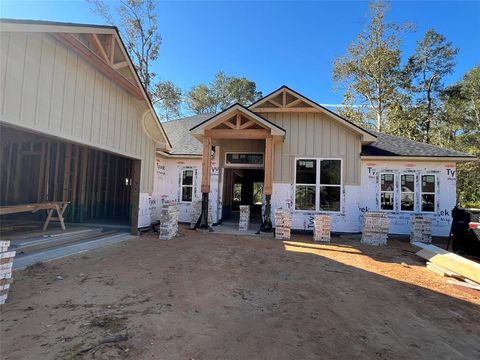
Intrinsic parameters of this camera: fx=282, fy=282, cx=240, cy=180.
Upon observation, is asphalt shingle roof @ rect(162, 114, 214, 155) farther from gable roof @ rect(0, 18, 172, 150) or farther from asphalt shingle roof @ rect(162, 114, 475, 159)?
gable roof @ rect(0, 18, 172, 150)

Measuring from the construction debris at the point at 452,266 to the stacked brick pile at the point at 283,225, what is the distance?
3.85 m

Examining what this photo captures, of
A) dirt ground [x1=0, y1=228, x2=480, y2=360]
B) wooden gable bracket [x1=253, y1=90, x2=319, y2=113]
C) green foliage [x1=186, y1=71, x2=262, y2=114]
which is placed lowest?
dirt ground [x1=0, y1=228, x2=480, y2=360]

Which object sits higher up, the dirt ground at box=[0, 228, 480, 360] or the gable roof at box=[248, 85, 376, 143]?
the gable roof at box=[248, 85, 376, 143]

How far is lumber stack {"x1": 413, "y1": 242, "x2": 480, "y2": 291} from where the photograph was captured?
5.46 m

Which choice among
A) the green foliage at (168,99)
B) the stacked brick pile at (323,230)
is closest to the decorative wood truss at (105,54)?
the stacked brick pile at (323,230)

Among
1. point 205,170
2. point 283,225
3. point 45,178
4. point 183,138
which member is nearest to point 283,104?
point 205,170

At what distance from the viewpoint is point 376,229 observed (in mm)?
9297

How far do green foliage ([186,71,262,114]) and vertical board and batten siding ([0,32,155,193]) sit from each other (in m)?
23.6

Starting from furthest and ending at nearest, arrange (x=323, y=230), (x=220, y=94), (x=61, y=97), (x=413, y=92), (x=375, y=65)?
(x=220, y=94)
(x=413, y=92)
(x=375, y=65)
(x=323, y=230)
(x=61, y=97)

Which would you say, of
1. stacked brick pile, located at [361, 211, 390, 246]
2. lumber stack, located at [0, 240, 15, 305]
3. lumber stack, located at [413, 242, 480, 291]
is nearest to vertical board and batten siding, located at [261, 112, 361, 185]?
stacked brick pile, located at [361, 211, 390, 246]

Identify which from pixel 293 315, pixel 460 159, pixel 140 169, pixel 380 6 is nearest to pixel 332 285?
pixel 293 315

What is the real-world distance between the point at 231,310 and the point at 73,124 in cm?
473

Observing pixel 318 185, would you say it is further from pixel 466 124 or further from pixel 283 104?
pixel 466 124

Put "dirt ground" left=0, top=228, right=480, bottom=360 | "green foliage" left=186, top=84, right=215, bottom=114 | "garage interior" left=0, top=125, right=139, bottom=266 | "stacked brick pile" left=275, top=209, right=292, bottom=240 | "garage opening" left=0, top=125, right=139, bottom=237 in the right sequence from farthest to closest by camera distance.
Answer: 1. "green foliage" left=186, top=84, right=215, bottom=114
2. "garage opening" left=0, top=125, right=139, bottom=237
3. "stacked brick pile" left=275, top=209, right=292, bottom=240
4. "garage interior" left=0, top=125, right=139, bottom=266
5. "dirt ground" left=0, top=228, right=480, bottom=360
